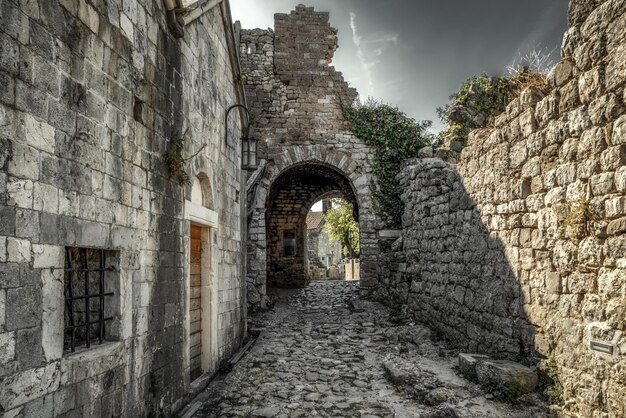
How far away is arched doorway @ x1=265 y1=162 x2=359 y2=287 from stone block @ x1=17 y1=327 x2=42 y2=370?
13579mm

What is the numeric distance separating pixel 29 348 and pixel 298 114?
1026cm

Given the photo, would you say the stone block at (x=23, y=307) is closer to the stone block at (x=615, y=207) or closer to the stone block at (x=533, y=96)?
the stone block at (x=615, y=207)

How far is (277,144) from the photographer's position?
12102mm

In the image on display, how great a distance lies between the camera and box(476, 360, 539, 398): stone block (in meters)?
4.40

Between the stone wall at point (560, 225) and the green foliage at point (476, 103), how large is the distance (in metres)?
1.80

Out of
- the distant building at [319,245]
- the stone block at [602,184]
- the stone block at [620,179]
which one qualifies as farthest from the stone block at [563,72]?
the distant building at [319,245]

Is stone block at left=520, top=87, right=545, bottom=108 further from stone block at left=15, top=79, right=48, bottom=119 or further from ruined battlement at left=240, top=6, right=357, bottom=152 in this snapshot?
ruined battlement at left=240, top=6, right=357, bottom=152

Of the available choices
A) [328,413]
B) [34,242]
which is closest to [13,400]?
[34,242]

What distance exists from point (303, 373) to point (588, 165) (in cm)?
455

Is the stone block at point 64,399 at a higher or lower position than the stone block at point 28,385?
lower

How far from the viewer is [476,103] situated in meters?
8.24

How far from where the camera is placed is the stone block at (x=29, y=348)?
260 centimetres

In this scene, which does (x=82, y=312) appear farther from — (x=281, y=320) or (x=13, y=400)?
(x=281, y=320)

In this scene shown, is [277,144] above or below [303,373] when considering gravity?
above
